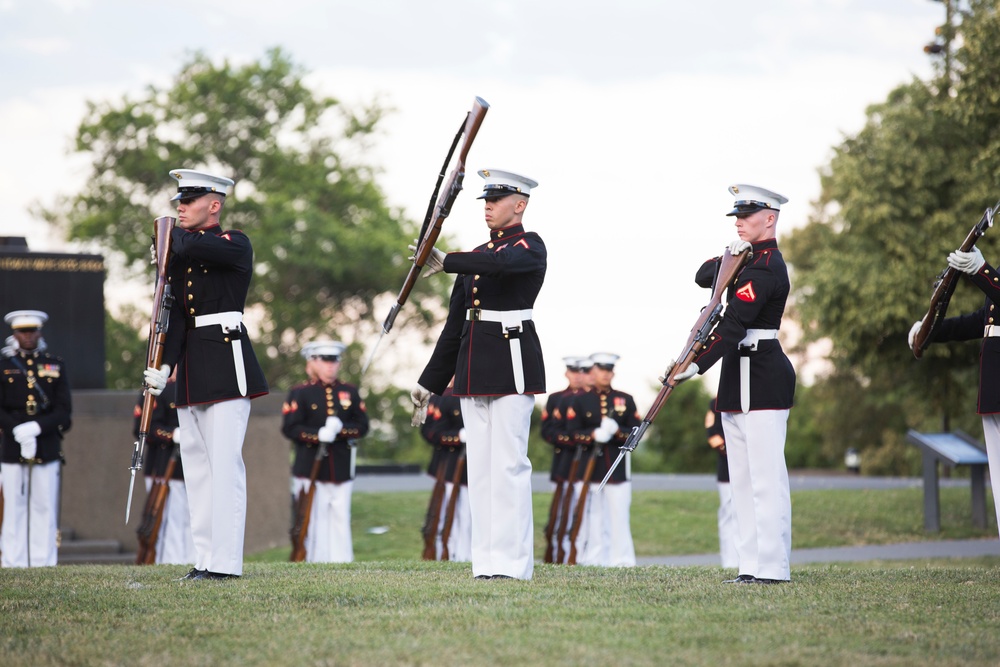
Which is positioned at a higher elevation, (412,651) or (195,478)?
(195,478)

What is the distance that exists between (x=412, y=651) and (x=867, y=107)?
3330 cm

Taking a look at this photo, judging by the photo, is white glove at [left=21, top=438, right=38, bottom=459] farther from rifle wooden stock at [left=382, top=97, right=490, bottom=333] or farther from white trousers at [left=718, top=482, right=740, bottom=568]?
white trousers at [left=718, top=482, right=740, bottom=568]

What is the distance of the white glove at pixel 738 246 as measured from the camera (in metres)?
7.86

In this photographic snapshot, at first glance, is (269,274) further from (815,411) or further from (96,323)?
(815,411)

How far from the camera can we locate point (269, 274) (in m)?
34.5

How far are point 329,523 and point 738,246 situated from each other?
8.08 meters

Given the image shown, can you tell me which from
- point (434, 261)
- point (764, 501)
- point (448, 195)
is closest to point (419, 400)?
point (434, 261)

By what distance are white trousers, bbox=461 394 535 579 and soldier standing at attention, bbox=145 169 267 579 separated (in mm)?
1373

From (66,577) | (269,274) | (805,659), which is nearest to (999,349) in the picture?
(805,659)

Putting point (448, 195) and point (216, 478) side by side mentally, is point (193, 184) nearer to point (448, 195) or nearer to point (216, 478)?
point (448, 195)

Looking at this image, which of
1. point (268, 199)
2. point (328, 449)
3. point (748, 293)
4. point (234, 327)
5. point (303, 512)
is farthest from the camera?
point (268, 199)

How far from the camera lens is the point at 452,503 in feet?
53.3

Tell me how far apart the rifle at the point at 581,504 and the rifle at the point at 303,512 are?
9.45ft

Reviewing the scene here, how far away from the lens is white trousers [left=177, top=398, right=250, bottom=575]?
7.94 meters
